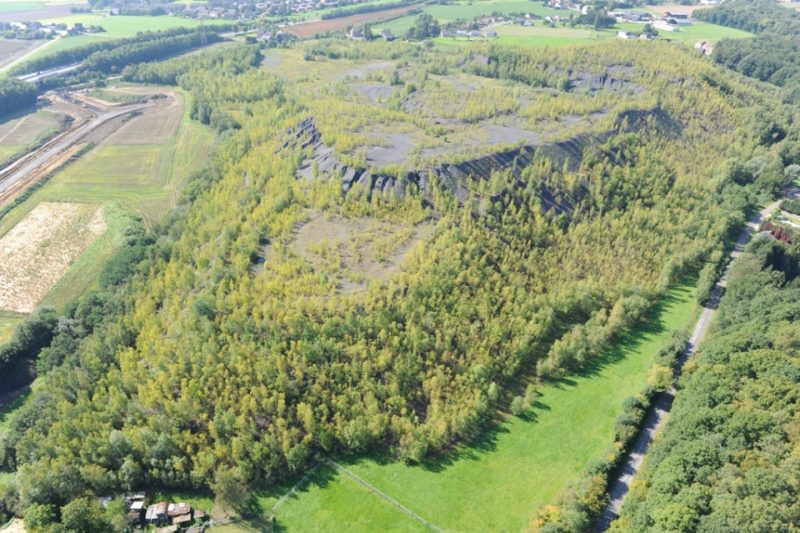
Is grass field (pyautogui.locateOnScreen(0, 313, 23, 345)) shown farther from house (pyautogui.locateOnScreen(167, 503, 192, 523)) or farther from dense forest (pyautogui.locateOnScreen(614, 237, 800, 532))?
dense forest (pyautogui.locateOnScreen(614, 237, 800, 532))

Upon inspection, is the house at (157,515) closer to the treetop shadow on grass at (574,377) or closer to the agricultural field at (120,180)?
the treetop shadow on grass at (574,377)

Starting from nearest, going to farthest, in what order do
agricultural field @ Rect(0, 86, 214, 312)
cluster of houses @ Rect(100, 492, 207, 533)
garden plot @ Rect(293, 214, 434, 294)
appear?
cluster of houses @ Rect(100, 492, 207, 533)
garden plot @ Rect(293, 214, 434, 294)
agricultural field @ Rect(0, 86, 214, 312)

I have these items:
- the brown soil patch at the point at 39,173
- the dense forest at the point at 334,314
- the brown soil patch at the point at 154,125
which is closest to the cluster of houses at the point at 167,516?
the dense forest at the point at 334,314

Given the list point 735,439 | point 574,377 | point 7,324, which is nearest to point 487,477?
point 574,377

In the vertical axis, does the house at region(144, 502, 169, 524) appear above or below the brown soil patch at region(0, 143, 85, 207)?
below

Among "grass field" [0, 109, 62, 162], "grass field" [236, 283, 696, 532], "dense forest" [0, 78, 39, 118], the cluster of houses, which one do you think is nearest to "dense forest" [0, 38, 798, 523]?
the cluster of houses

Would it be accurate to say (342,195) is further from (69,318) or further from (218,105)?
(218,105)

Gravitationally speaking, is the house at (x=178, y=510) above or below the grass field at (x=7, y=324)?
Answer: below
